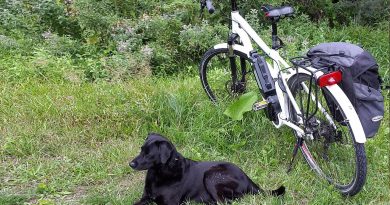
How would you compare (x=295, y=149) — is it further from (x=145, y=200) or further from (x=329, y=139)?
(x=145, y=200)

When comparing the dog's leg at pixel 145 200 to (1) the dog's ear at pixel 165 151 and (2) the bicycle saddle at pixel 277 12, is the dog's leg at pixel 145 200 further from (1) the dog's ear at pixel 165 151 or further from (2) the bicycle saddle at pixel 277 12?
(2) the bicycle saddle at pixel 277 12

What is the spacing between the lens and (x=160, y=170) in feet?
12.8

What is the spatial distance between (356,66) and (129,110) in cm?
233

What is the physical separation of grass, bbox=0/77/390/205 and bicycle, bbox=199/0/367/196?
0.17 m

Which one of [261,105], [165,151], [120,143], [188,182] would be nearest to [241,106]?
[261,105]

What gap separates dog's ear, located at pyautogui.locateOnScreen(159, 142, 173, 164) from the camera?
3805mm

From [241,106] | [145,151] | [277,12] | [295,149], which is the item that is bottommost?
[295,149]

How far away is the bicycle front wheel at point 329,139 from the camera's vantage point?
13.2ft

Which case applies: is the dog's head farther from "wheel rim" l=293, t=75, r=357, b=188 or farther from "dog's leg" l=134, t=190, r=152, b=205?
"wheel rim" l=293, t=75, r=357, b=188

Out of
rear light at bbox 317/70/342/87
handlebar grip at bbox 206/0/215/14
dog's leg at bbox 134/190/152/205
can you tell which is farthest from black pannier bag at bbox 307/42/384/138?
dog's leg at bbox 134/190/152/205

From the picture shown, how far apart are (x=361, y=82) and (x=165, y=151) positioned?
58.7 inches

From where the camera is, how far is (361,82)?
3939 mm

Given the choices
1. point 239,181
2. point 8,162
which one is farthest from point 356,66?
point 8,162

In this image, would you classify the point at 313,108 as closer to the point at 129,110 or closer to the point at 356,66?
the point at 356,66
